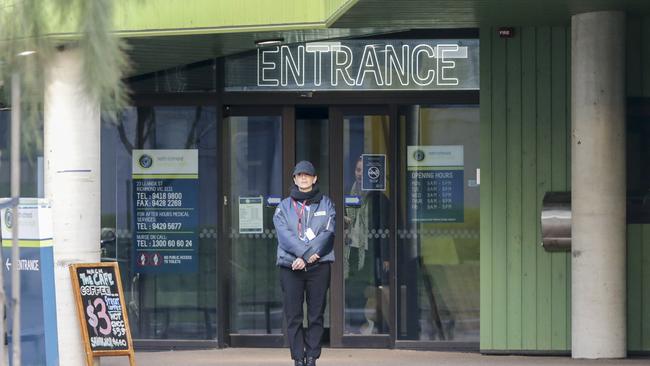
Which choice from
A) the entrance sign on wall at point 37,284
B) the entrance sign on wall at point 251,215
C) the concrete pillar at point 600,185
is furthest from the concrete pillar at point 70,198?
the concrete pillar at point 600,185

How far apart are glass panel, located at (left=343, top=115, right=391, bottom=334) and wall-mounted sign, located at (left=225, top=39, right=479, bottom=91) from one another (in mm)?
405

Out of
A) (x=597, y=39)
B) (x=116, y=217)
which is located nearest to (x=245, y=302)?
(x=116, y=217)

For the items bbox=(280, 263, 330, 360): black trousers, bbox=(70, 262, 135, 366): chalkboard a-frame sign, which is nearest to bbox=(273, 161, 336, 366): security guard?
bbox=(280, 263, 330, 360): black trousers

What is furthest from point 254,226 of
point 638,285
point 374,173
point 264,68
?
point 638,285

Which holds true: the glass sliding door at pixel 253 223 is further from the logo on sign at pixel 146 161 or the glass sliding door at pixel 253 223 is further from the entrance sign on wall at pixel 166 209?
the logo on sign at pixel 146 161

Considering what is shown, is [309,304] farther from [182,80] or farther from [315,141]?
[182,80]

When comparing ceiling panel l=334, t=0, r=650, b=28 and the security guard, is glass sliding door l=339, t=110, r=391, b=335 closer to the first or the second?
ceiling panel l=334, t=0, r=650, b=28

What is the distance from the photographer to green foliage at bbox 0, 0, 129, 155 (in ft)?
16.8

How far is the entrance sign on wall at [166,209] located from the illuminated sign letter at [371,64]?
1.79 m

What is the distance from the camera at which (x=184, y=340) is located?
12.6 meters

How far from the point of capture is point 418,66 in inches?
483

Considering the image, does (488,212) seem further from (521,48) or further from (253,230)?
(253,230)

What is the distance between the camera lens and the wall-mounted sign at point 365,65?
12219mm

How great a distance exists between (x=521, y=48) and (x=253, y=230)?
3.04 meters
